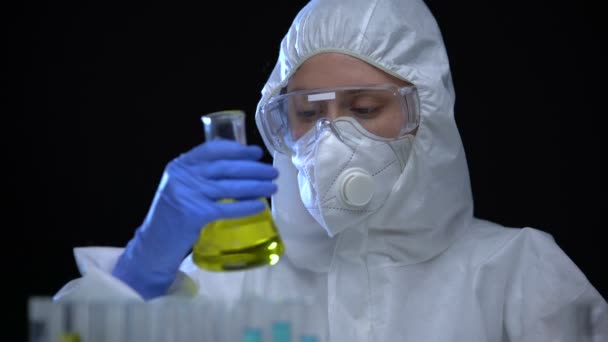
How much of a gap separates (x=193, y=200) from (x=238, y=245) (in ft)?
0.45

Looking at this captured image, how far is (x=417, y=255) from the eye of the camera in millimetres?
2189

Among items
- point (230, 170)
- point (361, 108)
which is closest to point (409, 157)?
point (361, 108)

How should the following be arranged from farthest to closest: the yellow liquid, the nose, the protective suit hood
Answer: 1. the protective suit hood
2. the nose
3. the yellow liquid

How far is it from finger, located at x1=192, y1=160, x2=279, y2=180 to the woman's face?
500 millimetres

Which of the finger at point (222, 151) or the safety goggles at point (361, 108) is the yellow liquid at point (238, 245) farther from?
the safety goggles at point (361, 108)

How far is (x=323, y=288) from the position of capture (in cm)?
224

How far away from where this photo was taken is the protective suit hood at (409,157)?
218cm

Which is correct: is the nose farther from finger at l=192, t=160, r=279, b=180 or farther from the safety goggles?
finger at l=192, t=160, r=279, b=180

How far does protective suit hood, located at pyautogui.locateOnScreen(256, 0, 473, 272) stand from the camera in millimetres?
2180

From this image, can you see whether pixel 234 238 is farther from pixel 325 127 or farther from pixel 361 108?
pixel 361 108

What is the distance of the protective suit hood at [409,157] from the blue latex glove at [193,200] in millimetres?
572

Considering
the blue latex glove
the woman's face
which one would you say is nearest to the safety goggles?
the woman's face

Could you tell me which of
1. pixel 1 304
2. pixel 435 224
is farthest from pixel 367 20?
pixel 1 304

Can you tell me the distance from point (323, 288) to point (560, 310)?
62cm
